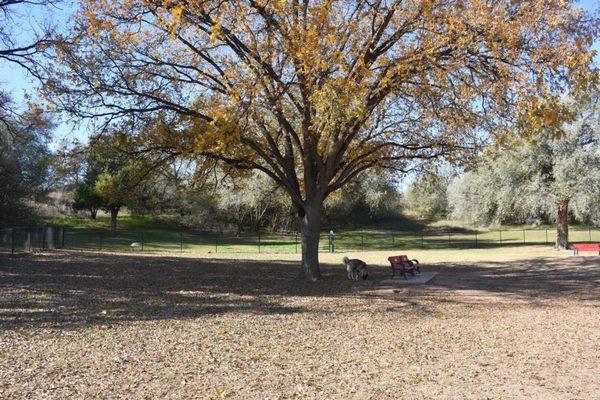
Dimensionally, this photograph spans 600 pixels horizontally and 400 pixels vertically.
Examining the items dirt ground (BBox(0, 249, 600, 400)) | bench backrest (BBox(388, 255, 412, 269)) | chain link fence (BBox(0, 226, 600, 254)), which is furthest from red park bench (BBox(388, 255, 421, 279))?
chain link fence (BBox(0, 226, 600, 254))

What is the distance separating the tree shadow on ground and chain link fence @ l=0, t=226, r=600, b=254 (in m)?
6.29

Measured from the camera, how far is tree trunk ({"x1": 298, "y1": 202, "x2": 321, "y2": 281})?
49.2ft

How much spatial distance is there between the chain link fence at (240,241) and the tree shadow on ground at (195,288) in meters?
6.29

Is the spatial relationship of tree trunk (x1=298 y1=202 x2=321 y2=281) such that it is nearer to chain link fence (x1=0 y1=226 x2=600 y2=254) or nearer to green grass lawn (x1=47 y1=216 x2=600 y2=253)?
chain link fence (x1=0 y1=226 x2=600 y2=254)

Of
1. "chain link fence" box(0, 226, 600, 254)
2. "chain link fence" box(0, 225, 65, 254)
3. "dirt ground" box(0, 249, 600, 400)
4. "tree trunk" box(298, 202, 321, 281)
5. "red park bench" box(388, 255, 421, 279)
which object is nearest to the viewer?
"dirt ground" box(0, 249, 600, 400)

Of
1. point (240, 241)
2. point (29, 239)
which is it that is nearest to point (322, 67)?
point (29, 239)

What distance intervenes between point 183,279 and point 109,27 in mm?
6698

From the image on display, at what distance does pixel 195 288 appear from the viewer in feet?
41.4

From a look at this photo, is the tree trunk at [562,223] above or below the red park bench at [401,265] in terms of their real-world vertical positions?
above

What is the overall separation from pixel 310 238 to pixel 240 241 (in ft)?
92.5

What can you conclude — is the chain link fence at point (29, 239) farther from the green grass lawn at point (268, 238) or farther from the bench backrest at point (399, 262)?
the bench backrest at point (399, 262)

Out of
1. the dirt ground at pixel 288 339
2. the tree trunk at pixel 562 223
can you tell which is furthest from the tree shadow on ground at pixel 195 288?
the tree trunk at pixel 562 223

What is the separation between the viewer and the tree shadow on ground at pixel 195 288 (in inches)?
361

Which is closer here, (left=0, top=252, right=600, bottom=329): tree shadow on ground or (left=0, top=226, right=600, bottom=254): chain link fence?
(left=0, top=252, right=600, bottom=329): tree shadow on ground
